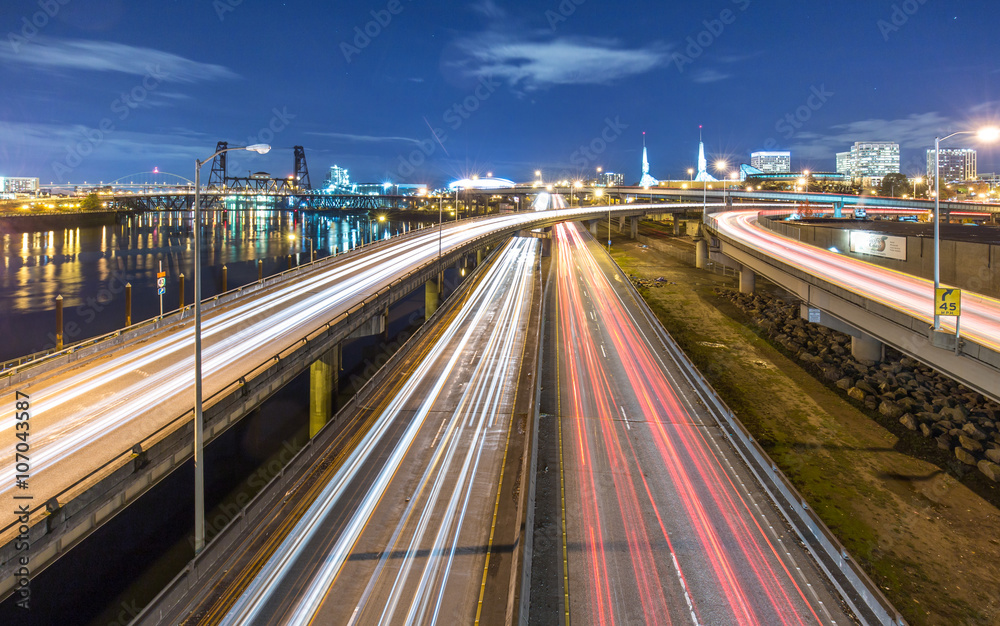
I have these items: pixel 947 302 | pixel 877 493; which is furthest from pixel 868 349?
pixel 947 302

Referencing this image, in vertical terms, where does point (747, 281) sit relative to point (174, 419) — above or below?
above

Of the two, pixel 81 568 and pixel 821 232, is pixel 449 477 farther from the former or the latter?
pixel 821 232

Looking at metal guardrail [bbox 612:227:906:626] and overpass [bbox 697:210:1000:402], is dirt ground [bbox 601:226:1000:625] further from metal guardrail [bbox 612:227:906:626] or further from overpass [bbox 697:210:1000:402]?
overpass [bbox 697:210:1000:402]

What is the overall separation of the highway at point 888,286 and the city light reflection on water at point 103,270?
2261 inches

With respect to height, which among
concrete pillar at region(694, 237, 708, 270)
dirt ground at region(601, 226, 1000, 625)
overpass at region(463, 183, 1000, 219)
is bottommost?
dirt ground at region(601, 226, 1000, 625)

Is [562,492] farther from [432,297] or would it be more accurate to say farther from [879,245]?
[432,297]

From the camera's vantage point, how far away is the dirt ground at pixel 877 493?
47.1ft

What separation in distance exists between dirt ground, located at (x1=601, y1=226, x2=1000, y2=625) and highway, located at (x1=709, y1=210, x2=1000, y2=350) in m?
5.97

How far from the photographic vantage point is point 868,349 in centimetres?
3362

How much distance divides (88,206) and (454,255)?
175m

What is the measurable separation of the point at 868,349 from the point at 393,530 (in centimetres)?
3343

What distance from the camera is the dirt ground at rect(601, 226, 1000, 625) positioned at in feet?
47.1

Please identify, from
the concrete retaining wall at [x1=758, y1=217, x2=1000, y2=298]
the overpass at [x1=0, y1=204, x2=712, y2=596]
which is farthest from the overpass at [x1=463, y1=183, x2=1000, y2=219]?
the overpass at [x1=0, y1=204, x2=712, y2=596]

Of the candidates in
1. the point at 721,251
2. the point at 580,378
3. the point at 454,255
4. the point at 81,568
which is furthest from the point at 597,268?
the point at 81,568
